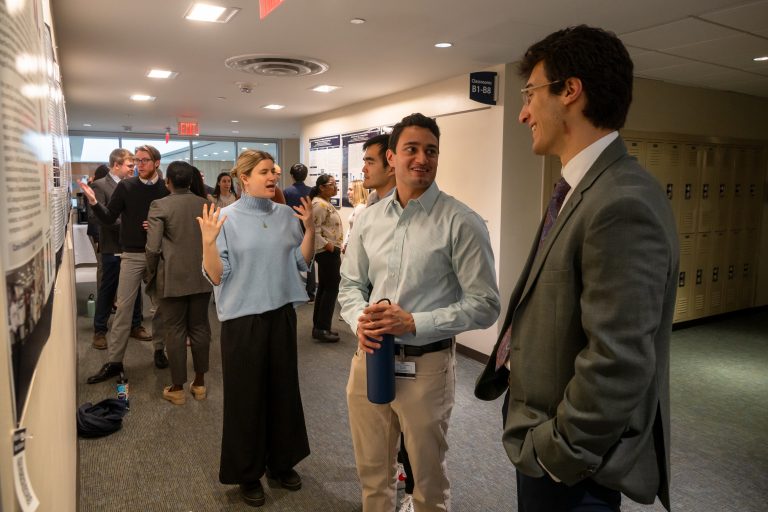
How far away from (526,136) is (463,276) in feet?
10.7

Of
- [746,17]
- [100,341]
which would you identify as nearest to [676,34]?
[746,17]

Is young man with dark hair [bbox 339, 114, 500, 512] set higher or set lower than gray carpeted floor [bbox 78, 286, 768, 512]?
higher

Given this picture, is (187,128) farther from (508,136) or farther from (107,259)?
(508,136)

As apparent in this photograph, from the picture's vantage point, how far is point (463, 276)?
6.09 ft

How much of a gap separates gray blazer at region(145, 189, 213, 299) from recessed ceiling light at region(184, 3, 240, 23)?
120cm

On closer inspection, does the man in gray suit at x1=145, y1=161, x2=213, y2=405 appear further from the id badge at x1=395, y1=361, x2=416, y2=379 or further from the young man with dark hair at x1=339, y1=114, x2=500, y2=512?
the id badge at x1=395, y1=361, x2=416, y2=379

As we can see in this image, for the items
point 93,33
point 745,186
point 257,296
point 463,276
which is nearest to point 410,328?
point 463,276

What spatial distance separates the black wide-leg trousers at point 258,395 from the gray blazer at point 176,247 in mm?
1176

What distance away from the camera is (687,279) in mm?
5938

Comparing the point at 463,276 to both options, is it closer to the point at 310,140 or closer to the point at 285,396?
the point at 285,396

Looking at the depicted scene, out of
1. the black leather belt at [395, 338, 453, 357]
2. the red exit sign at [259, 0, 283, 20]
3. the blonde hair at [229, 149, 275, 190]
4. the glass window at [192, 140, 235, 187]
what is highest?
the glass window at [192, 140, 235, 187]

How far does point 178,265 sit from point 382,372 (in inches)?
86.8

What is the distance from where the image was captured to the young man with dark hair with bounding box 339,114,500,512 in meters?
1.83

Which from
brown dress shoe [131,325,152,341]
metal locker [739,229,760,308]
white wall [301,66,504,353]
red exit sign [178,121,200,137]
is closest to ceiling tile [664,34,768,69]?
white wall [301,66,504,353]
